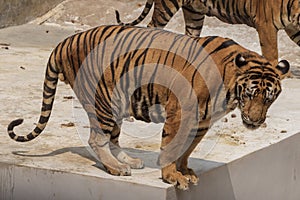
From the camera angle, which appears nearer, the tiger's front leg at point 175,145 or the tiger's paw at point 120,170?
the tiger's front leg at point 175,145

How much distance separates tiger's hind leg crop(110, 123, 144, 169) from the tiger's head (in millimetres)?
679

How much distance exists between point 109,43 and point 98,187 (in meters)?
0.64

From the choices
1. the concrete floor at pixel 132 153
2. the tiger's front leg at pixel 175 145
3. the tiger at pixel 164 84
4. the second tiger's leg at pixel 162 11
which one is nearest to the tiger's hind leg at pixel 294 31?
the concrete floor at pixel 132 153

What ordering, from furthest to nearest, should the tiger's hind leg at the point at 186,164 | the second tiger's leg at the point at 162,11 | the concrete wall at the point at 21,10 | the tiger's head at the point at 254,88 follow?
1. the concrete wall at the point at 21,10
2. the second tiger's leg at the point at 162,11
3. the tiger's hind leg at the point at 186,164
4. the tiger's head at the point at 254,88

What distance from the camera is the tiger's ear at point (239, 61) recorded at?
11.7 feet

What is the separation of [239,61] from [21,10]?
5.91 m

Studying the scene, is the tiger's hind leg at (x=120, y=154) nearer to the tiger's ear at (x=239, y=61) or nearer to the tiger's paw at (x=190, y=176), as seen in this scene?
the tiger's paw at (x=190, y=176)

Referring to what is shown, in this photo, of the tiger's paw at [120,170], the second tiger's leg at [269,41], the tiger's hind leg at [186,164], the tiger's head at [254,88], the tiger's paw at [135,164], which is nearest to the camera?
the tiger's head at [254,88]

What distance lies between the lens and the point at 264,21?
21.7ft

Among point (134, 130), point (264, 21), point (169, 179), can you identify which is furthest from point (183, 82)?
point (264, 21)

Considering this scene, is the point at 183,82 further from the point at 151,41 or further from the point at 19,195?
the point at 19,195

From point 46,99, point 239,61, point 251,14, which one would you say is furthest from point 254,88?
point 251,14

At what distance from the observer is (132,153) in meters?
4.39

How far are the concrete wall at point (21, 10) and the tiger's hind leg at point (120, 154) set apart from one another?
4.95 metres
